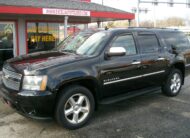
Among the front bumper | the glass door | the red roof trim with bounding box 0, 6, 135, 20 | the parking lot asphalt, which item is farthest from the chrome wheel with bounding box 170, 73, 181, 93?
the glass door

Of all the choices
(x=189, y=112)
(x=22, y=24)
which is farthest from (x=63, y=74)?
(x=22, y=24)

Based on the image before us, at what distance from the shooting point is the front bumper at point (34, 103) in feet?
14.1

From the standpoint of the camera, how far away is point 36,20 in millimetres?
12102

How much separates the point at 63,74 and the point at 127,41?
190cm

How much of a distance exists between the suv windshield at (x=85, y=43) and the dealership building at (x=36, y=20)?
391 cm

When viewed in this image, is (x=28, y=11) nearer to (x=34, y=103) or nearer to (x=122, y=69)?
(x=122, y=69)

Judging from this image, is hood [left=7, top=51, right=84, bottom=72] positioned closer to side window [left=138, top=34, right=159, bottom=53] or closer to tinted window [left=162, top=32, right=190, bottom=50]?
side window [left=138, top=34, right=159, bottom=53]

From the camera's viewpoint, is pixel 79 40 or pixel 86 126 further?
pixel 79 40

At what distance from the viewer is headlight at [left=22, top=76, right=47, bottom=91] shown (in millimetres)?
4340

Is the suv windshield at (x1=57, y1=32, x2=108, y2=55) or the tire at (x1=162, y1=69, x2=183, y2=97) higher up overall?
the suv windshield at (x1=57, y1=32, x2=108, y2=55)

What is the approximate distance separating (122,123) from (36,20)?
8.28 m

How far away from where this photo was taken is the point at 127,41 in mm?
5789

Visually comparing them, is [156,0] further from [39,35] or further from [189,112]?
[189,112]

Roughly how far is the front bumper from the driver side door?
119cm
